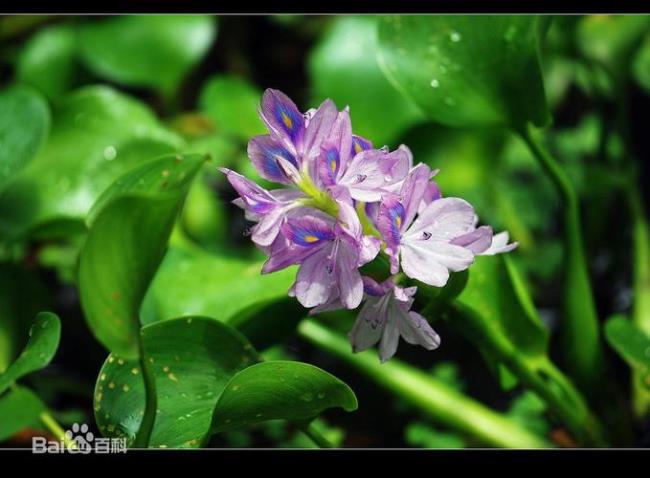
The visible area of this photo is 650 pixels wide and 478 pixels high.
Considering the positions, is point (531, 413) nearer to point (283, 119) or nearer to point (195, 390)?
point (195, 390)

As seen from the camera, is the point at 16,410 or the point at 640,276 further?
the point at 640,276

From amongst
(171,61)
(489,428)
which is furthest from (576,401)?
(171,61)

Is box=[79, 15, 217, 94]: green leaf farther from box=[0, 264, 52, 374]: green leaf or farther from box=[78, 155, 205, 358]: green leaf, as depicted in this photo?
box=[78, 155, 205, 358]: green leaf

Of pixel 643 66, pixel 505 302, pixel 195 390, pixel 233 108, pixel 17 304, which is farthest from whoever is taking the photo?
pixel 643 66

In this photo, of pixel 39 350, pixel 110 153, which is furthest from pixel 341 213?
pixel 110 153

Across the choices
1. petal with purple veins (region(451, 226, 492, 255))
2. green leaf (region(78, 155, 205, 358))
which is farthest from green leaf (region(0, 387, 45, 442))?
petal with purple veins (region(451, 226, 492, 255))

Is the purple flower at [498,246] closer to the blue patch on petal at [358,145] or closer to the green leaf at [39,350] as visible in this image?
the blue patch on petal at [358,145]

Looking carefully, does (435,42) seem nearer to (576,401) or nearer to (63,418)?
(576,401)
